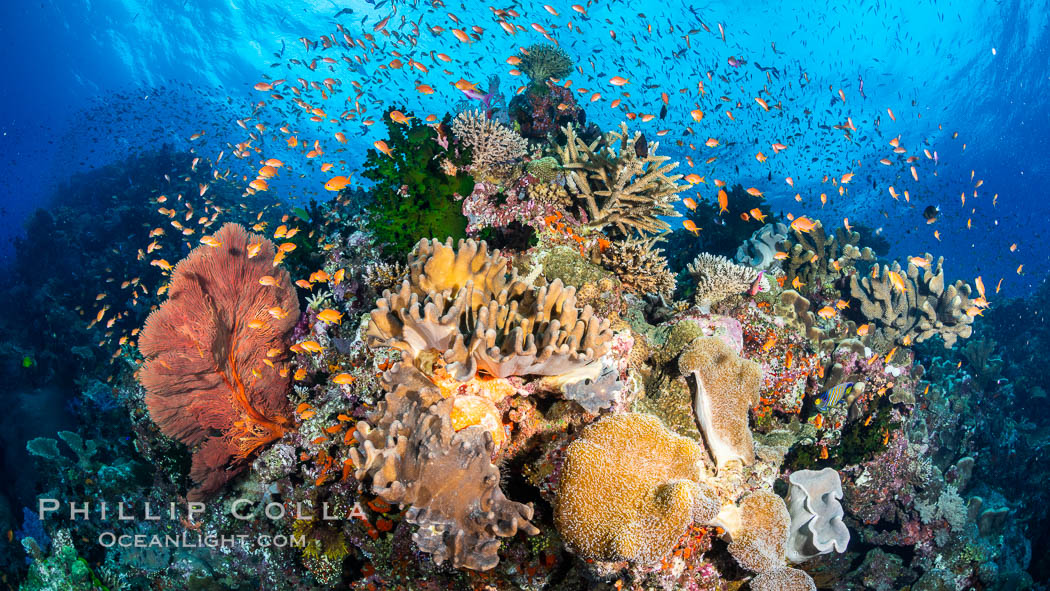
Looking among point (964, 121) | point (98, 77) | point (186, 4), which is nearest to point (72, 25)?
point (98, 77)

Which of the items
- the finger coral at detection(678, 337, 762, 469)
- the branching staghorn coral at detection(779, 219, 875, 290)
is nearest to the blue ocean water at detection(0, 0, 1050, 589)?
the branching staghorn coral at detection(779, 219, 875, 290)

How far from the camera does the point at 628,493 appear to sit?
2.68m

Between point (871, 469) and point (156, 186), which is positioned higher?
point (156, 186)

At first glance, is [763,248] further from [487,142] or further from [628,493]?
[628,493]

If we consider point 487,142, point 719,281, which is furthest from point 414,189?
point 719,281

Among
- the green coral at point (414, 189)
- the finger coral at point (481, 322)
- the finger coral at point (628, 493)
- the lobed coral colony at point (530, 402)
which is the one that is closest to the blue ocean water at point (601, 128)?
the lobed coral colony at point (530, 402)

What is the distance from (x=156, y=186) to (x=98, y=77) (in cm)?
4710

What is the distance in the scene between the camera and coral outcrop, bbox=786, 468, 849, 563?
13.1ft

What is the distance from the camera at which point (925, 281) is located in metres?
9.56

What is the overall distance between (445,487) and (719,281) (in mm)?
4543

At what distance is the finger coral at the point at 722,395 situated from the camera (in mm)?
3898

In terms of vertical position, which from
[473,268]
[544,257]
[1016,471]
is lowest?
[473,268]

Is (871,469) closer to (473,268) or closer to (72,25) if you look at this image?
(473,268)

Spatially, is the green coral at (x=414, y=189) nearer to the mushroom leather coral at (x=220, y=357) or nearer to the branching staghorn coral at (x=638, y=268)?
the mushroom leather coral at (x=220, y=357)
